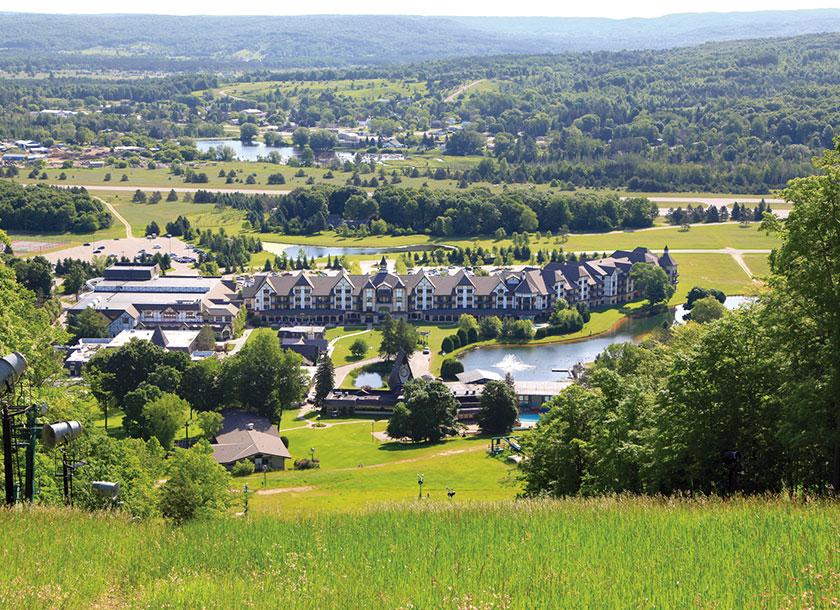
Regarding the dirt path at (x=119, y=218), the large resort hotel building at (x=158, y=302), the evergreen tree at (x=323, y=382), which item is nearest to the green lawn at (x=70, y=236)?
the dirt path at (x=119, y=218)

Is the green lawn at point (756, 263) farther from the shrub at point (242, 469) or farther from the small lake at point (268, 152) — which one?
the small lake at point (268, 152)

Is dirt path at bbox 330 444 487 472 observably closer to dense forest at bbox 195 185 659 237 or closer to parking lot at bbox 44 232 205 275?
parking lot at bbox 44 232 205 275

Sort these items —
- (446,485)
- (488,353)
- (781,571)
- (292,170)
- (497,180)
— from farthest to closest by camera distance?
(292,170), (497,180), (488,353), (446,485), (781,571)

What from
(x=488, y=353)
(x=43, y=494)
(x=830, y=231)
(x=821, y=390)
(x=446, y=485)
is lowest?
(x=488, y=353)

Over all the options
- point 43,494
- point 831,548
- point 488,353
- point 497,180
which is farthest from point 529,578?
point 497,180

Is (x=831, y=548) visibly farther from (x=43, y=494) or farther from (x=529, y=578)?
(x=43, y=494)

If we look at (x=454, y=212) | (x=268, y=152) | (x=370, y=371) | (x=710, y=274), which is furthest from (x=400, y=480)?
(x=268, y=152)

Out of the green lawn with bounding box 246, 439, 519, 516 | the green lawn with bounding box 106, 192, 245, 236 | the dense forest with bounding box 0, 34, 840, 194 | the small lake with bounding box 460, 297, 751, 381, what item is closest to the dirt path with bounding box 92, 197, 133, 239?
the green lawn with bounding box 106, 192, 245, 236
